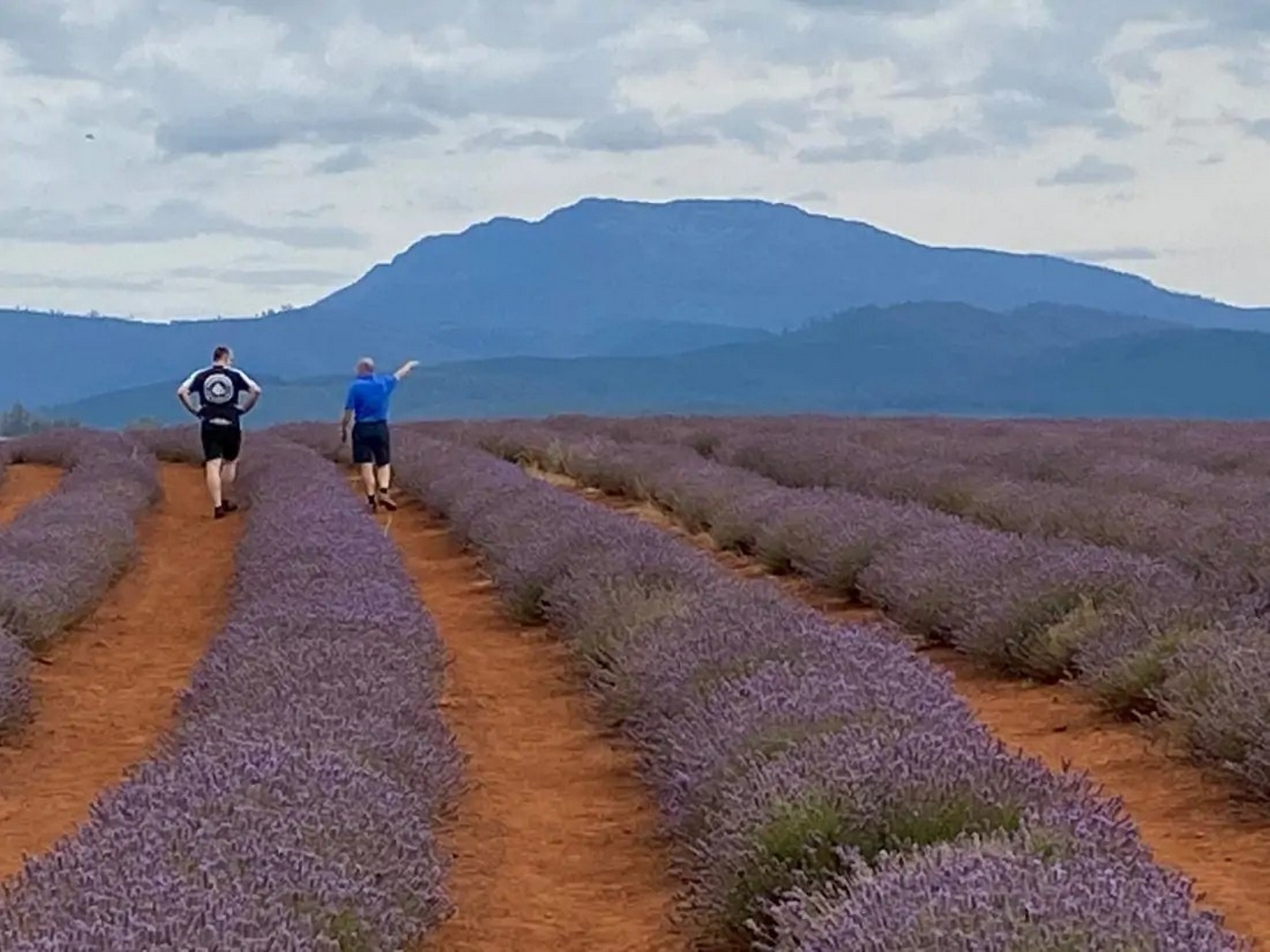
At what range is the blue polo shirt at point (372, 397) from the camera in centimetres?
1622

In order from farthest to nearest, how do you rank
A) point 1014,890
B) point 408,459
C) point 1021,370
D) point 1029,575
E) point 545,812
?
point 1021,370
point 408,459
point 1029,575
point 545,812
point 1014,890

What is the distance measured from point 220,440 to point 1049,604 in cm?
959

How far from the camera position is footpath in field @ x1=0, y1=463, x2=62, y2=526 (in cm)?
1820

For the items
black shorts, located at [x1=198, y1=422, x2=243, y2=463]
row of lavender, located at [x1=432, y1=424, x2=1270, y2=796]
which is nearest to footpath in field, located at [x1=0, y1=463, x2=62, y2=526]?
black shorts, located at [x1=198, y1=422, x2=243, y2=463]

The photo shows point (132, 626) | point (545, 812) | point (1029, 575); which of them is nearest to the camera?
point (545, 812)

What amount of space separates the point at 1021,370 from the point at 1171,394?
2368cm

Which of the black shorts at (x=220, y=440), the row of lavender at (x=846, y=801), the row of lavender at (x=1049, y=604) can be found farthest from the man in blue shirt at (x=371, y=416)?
the row of lavender at (x=846, y=801)

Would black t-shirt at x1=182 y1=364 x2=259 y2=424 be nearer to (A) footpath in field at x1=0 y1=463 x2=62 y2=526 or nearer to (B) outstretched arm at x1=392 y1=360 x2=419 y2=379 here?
(B) outstretched arm at x1=392 y1=360 x2=419 y2=379

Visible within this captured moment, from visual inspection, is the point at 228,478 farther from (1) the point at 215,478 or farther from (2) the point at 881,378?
(2) the point at 881,378

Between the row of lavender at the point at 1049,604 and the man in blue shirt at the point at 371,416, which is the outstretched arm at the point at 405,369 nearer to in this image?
the man in blue shirt at the point at 371,416

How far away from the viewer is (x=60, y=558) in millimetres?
11570

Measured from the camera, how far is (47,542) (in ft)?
39.0

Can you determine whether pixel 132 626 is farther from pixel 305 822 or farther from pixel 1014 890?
pixel 1014 890

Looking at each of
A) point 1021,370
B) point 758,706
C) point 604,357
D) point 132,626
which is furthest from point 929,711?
point 604,357
